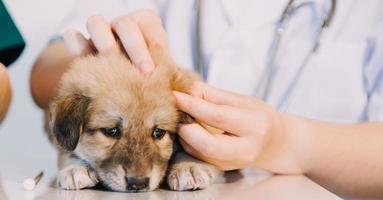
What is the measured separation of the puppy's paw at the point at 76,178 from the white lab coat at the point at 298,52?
631 millimetres

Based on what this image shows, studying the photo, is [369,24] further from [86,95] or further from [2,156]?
[2,156]

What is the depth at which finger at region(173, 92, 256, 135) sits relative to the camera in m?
1.10

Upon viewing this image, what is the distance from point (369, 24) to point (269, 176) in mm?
615

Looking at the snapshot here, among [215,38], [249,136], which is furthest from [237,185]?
[215,38]

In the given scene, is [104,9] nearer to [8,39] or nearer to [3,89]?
[8,39]

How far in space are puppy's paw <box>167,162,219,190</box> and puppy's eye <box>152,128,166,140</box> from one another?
62 mm

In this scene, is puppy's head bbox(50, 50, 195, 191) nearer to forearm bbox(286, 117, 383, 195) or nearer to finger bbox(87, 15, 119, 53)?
finger bbox(87, 15, 119, 53)

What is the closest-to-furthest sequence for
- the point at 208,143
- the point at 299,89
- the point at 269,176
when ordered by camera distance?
the point at 208,143 → the point at 269,176 → the point at 299,89

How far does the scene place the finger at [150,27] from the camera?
134cm

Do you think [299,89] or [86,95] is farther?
[299,89]

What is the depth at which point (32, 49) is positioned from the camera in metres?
2.62

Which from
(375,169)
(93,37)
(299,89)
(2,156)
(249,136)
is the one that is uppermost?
(93,37)

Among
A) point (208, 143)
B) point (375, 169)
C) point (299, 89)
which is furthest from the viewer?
point (299, 89)

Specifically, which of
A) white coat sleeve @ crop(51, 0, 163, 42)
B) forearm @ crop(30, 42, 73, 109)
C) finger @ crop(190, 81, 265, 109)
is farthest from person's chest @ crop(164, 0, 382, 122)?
finger @ crop(190, 81, 265, 109)
